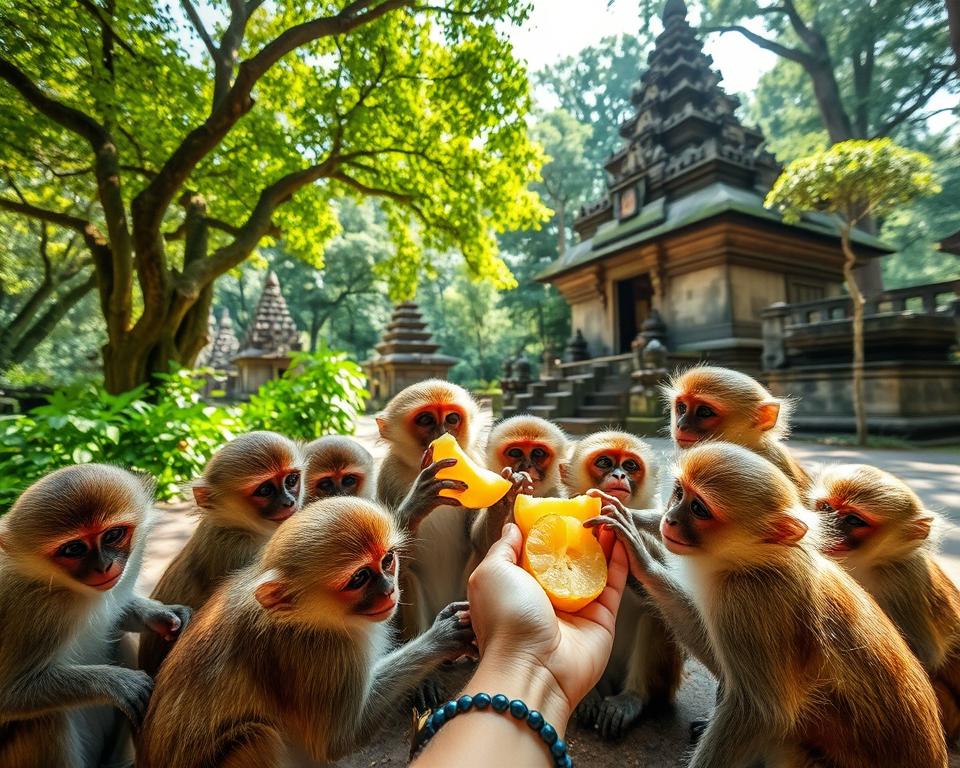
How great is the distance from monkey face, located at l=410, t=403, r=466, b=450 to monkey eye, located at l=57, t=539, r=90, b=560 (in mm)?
1490

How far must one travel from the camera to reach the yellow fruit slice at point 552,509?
5.74 feet

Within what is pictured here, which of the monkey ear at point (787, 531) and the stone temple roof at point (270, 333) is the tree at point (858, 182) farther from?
the stone temple roof at point (270, 333)

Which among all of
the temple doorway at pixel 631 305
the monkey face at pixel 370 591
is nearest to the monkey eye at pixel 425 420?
the monkey face at pixel 370 591

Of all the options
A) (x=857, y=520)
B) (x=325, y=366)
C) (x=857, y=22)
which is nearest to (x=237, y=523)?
(x=857, y=520)

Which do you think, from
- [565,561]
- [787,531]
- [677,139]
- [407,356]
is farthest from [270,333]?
[787,531]

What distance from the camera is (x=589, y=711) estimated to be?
74.9 inches

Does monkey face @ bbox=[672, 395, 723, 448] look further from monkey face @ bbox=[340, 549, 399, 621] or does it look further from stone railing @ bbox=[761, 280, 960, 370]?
stone railing @ bbox=[761, 280, 960, 370]

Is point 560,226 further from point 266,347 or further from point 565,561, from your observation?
point 565,561

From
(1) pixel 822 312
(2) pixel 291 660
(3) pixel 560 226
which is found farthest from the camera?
(3) pixel 560 226

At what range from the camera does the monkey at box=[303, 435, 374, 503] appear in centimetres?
247

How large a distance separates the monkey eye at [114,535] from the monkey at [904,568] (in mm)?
2409

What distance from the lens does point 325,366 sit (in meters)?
7.25

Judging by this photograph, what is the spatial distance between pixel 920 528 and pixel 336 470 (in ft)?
7.72

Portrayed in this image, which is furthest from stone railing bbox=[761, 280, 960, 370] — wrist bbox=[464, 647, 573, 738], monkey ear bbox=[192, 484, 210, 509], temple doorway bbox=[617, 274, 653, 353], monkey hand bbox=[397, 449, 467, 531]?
monkey ear bbox=[192, 484, 210, 509]
